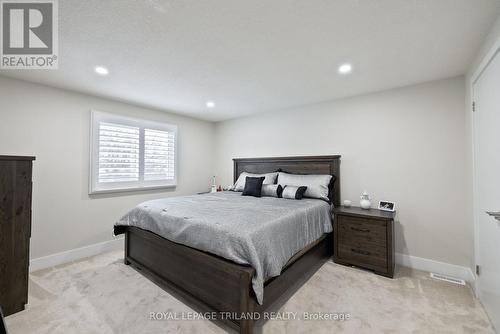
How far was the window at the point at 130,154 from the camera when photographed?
326 cm

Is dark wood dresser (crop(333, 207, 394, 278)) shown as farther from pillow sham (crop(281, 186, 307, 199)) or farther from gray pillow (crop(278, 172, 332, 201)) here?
pillow sham (crop(281, 186, 307, 199))

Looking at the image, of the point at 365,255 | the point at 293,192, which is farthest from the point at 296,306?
the point at 293,192

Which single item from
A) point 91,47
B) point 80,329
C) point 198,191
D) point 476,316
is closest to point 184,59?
point 91,47

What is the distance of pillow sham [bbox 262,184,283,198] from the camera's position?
3331mm

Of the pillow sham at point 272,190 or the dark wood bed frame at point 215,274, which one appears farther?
the pillow sham at point 272,190

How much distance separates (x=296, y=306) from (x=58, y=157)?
11.6 feet

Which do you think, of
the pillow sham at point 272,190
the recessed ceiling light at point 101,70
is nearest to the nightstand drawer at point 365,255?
the pillow sham at point 272,190

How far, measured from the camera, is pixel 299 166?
3.74 meters

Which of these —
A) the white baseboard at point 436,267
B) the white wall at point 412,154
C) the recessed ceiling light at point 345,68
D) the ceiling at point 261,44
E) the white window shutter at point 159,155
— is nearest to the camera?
the ceiling at point 261,44

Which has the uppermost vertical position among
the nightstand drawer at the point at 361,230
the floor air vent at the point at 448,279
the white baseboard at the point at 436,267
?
the nightstand drawer at the point at 361,230

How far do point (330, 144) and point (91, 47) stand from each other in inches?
129

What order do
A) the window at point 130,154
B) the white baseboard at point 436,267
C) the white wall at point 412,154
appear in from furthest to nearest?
the window at point 130,154, the white wall at point 412,154, the white baseboard at point 436,267

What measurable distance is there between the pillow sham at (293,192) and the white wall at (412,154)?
2.35ft

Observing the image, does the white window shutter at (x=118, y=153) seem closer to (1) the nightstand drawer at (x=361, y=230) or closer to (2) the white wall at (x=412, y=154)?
(2) the white wall at (x=412, y=154)
